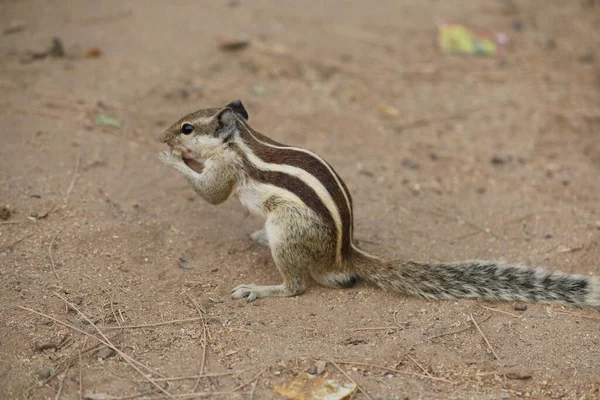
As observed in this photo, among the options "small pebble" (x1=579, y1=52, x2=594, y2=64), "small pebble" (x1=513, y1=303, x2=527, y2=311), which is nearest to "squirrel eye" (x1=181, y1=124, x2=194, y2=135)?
"small pebble" (x1=513, y1=303, x2=527, y2=311)

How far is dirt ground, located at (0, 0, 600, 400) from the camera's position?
387 centimetres

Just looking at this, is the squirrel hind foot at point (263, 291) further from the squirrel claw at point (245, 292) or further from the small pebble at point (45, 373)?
the small pebble at point (45, 373)

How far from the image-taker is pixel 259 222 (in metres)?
5.58

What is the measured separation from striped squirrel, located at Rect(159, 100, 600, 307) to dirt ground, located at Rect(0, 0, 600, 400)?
12 cm

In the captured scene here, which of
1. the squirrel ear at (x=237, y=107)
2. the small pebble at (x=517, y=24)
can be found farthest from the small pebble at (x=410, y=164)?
the small pebble at (x=517, y=24)

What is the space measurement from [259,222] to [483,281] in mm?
1929

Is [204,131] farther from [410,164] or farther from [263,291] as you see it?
[410,164]

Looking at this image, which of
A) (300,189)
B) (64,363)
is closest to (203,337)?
(64,363)

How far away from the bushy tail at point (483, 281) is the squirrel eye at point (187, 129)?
1537 millimetres

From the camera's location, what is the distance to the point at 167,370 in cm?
373

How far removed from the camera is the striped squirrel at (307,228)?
4434 millimetres

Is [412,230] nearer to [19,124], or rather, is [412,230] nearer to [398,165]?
[398,165]

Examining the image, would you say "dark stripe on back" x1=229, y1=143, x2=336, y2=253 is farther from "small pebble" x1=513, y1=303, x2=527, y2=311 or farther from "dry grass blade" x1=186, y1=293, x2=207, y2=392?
"small pebble" x1=513, y1=303, x2=527, y2=311

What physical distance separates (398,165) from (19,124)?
3.54m
